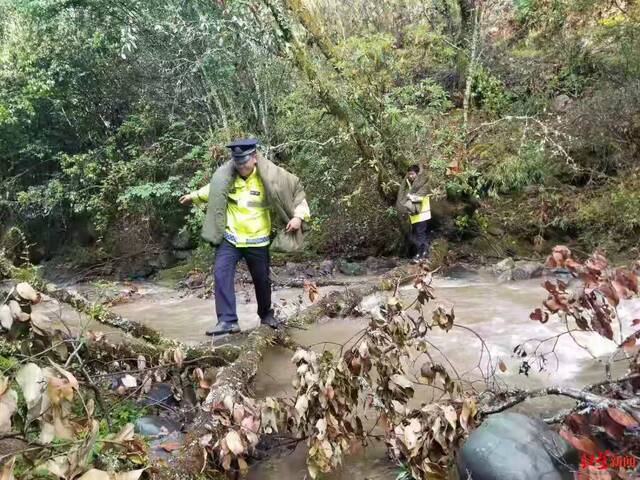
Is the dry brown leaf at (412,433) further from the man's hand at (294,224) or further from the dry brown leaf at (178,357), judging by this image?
the man's hand at (294,224)

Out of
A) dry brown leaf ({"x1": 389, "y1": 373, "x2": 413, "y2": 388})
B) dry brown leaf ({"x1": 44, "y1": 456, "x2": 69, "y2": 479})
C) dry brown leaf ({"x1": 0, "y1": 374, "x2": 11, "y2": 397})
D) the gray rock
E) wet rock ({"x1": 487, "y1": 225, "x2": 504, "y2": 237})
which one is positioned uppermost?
dry brown leaf ({"x1": 0, "y1": 374, "x2": 11, "y2": 397})

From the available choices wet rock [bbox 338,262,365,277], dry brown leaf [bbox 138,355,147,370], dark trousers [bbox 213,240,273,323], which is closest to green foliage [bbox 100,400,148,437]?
dry brown leaf [bbox 138,355,147,370]

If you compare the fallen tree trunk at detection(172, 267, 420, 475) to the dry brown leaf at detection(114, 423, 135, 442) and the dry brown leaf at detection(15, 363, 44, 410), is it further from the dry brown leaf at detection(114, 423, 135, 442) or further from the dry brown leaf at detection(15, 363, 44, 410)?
the dry brown leaf at detection(15, 363, 44, 410)

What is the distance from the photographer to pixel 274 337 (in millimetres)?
4738

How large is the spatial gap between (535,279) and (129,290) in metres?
6.53

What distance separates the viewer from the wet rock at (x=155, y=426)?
3.65m

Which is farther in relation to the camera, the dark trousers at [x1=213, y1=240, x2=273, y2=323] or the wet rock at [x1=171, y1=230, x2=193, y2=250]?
the wet rock at [x1=171, y1=230, x2=193, y2=250]

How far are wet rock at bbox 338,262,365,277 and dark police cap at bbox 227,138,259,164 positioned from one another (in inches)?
200

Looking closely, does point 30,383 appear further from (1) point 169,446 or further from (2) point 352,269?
(2) point 352,269

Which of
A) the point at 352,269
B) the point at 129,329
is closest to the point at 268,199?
the point at 129,329

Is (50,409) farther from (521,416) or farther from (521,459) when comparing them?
(521,416)

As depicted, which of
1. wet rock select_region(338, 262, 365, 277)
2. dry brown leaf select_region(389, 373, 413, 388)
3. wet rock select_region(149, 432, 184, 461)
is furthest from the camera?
wet rock select_region(338, 262, 365, 277)

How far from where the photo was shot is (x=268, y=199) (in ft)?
16.2

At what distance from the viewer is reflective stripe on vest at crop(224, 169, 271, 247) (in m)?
4.93
